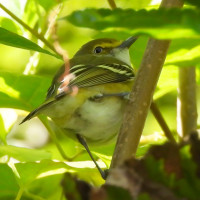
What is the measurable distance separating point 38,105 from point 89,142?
0.45 meters

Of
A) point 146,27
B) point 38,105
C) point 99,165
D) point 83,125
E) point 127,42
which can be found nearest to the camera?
point 146,27

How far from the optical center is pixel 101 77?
9.65ft

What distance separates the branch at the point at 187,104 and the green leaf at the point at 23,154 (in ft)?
2.47

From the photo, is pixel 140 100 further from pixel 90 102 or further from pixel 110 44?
pixel 110 44

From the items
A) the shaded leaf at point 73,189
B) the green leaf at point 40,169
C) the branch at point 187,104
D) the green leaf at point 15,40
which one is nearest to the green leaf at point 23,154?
the green leaf at point 40,169

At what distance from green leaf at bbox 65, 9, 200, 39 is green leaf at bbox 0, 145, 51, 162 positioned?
1294 mm

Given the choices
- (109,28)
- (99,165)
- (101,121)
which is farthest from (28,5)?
(109,28)

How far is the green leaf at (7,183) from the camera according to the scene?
2029 mm

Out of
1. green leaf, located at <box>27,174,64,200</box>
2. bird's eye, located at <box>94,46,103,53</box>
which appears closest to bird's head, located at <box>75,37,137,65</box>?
bird's eye, located at <box>94,46,103,53</box>

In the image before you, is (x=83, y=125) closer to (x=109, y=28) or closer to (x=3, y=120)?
(x=3, y=120)

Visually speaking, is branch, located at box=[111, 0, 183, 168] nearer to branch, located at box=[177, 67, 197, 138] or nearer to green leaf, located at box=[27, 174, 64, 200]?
green leaf, located at box=[27, 174, 64, 200]

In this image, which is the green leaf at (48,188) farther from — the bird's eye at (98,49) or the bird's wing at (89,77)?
the bird's eye at (98,49)

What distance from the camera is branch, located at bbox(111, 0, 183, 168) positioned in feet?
4.07

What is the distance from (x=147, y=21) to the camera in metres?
0.73
